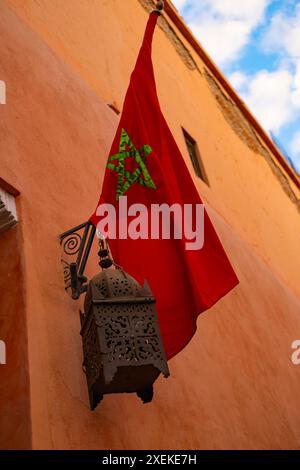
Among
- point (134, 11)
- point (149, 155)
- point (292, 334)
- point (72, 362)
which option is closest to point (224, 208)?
point (292, 334)

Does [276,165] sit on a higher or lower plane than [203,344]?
higher

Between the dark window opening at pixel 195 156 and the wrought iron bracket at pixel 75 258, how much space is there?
142 inches

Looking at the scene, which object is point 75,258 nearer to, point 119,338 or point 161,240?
point 161,240

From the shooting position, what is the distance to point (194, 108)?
7281mm

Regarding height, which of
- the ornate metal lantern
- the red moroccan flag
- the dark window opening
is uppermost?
the dark window opening

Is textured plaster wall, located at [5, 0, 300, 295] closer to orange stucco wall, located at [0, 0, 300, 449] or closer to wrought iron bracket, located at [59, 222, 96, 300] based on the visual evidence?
orange stucco wall, located at [0, 0, 300, 449]

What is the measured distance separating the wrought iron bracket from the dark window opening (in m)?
3.61

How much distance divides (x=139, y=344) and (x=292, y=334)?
3.57m

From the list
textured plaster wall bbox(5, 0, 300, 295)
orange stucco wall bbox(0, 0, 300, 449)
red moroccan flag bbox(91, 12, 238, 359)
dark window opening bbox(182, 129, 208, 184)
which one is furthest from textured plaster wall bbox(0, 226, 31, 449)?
dark window opening bbox(182, 129, 208, 184)

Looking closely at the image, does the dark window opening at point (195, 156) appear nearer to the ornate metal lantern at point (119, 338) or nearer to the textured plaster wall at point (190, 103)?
the textured plaster wall at point (190, 103)

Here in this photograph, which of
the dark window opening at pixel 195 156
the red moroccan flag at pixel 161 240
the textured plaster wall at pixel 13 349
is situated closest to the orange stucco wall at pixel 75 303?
the textured plaster wall at pixel 13 349

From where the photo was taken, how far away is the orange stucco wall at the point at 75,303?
2.41 metres

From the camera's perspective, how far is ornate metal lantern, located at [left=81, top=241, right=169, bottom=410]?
2.20 metres
